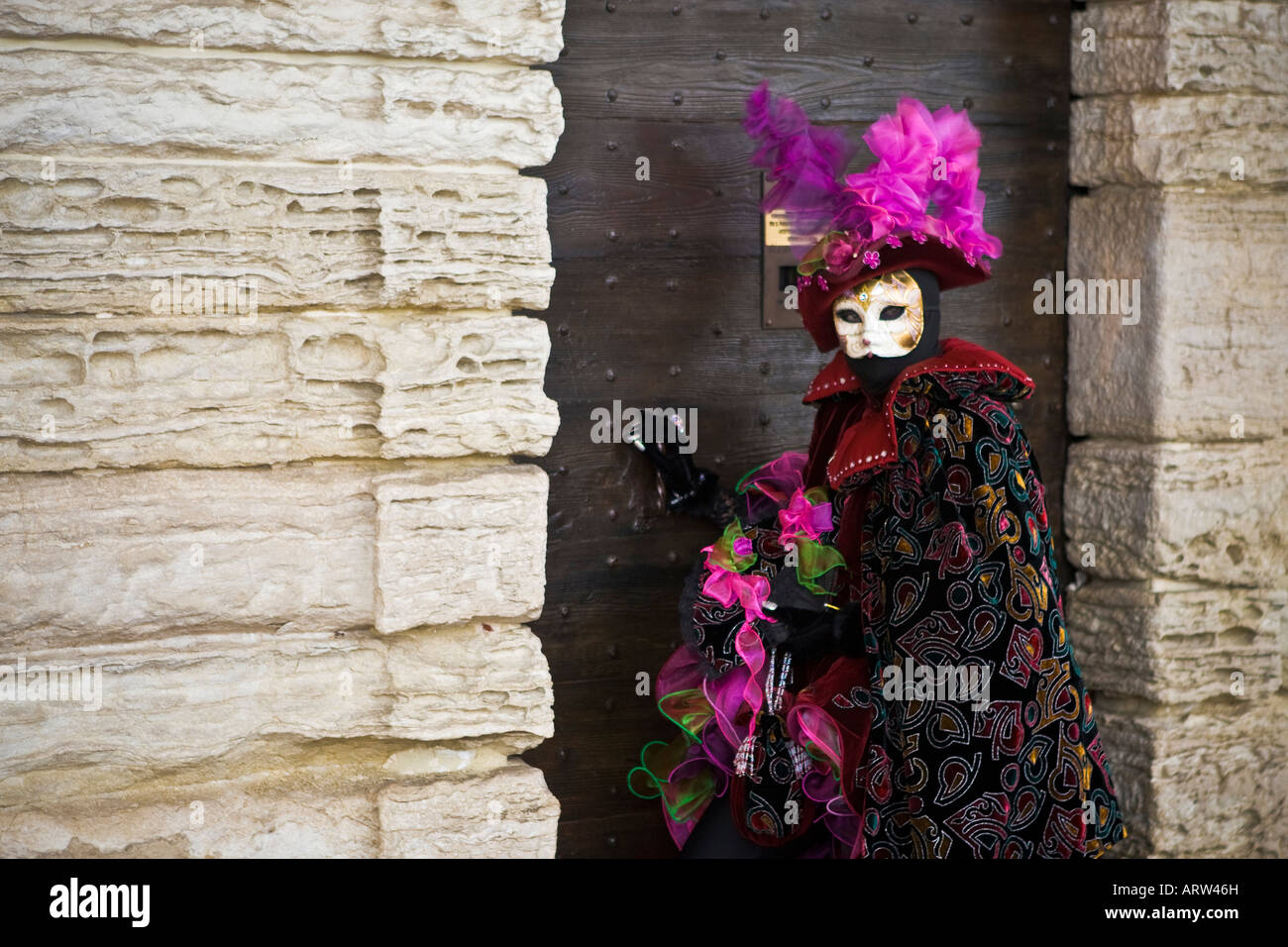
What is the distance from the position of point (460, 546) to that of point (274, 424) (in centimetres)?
40

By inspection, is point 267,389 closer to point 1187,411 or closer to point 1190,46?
point 1187,411

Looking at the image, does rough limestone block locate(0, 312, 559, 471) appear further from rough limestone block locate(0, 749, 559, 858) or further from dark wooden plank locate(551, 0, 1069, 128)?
dark wooden plank locate(551, 0, 1069, 128)

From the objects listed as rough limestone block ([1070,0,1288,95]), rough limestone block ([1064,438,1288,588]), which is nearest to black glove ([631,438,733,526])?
rough limestone block ([1064,438,1288,588])

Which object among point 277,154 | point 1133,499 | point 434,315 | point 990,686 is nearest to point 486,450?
A: point 434,315

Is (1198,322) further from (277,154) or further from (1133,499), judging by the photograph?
(277,154)

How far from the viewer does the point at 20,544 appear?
2133 millimetres

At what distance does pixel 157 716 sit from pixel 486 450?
2.43ft

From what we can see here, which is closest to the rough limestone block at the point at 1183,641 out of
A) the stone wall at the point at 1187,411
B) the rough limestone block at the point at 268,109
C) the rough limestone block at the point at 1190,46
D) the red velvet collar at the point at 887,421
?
the stone wall at the point at 1187,411

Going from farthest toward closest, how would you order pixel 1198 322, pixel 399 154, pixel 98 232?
pixel 1198 322 → pixel 399 154 → pixel 98 232

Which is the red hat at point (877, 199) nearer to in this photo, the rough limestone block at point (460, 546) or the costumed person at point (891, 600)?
the costumed person at point (891, 600)

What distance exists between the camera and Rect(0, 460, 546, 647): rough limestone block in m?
2.15

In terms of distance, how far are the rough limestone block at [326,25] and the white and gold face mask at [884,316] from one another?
74 cm

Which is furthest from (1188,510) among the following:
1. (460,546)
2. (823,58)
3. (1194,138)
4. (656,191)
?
(460,546)

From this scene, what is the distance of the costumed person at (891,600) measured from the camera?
228 cm
